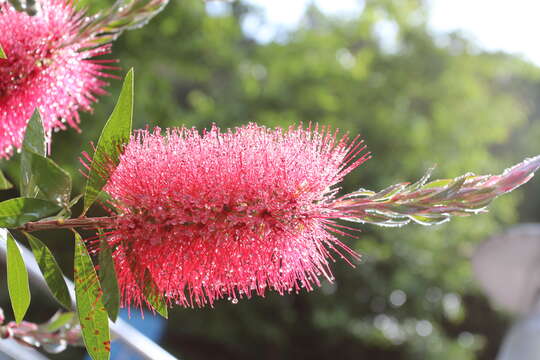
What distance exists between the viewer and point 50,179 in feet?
2.24

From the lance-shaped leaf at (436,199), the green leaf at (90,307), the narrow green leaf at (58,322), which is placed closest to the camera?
the lance-shaped leaf at (436,199)

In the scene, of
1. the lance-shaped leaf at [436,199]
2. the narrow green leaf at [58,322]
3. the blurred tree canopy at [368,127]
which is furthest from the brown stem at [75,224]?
the blurred tree canopy at [368,127]

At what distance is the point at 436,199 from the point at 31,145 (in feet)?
1.59

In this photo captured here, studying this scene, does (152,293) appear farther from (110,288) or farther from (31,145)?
(31,145)

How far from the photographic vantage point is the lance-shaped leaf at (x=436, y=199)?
2.03 ft

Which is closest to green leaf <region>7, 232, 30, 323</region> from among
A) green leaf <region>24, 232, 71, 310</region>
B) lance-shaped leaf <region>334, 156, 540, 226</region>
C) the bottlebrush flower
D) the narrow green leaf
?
green leaf <region>24, 232, 71, 310</region>

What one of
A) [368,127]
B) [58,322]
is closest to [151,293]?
[58,322]

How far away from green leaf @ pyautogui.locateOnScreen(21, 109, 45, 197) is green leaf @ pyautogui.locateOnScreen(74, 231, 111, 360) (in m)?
0.10

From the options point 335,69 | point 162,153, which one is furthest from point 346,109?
point 162,153

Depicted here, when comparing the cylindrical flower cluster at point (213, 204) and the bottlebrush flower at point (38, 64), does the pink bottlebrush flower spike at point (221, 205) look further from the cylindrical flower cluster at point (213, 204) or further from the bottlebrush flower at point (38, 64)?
the bottlebrush flower at point (38, 64)

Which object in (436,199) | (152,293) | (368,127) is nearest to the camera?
(436,199)

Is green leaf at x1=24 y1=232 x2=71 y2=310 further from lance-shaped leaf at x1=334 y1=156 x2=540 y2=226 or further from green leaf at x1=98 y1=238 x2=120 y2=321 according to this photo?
lance-shaped leaf at x1=334 y1=156 x2=540 y2=226

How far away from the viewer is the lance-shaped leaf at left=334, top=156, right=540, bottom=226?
0.62 m

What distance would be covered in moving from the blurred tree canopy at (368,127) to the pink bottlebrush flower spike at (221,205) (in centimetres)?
422
